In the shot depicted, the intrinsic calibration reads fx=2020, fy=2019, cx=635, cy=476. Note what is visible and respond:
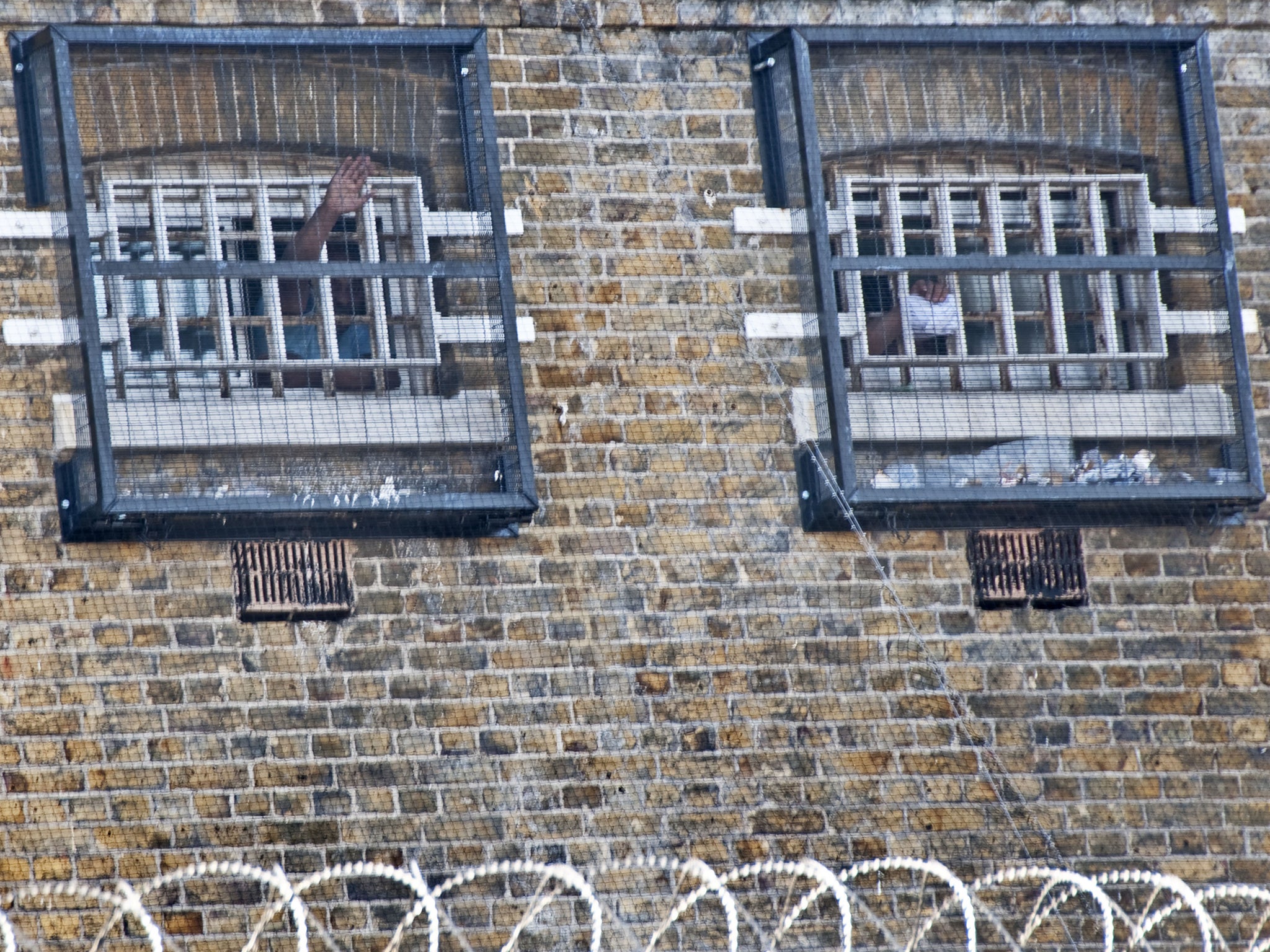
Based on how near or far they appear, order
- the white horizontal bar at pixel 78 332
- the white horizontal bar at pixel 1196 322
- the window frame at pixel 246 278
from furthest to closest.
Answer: the white horizontal bar at pixel 1196 322 < the white horizontal bar at pixel 78 332 < the window frame at pixel 246 278

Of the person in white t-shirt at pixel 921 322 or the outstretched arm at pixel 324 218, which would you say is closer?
the outstretched arm at pixel 324 218

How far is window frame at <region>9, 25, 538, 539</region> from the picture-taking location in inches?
228

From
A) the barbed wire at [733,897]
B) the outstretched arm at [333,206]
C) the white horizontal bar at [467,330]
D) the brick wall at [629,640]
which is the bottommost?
the barbed wire at [733,897]

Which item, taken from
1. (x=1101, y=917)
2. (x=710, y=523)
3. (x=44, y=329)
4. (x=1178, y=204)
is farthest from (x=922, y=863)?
(x=44, y=329)

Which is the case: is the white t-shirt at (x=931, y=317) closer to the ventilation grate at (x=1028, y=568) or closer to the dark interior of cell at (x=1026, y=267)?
the dark interior of cell at (x=1026, y=267)

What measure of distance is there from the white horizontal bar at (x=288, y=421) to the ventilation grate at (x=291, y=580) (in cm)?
31

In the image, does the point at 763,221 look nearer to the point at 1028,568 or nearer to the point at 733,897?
the point at 1028,568

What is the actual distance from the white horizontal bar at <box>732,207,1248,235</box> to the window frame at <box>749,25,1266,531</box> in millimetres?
38

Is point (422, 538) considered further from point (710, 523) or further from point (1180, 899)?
point (1180, 899)

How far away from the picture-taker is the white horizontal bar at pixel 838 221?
6.29 metres

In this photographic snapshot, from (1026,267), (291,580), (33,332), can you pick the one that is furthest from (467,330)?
(1026,267)

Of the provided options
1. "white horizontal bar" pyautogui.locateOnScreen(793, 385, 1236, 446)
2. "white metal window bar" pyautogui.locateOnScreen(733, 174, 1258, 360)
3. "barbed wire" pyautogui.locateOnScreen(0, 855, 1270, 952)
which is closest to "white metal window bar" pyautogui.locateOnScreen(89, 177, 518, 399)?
"white metal window bar" pyautogui.locateOnScreen(733, 174, 1258, 360)

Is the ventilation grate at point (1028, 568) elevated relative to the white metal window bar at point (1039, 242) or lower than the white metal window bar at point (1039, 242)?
lower

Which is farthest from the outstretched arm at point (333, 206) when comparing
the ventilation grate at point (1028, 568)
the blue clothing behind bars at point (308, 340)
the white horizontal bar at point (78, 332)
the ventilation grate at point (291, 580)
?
the ventilation grate at point (1028, 568)
